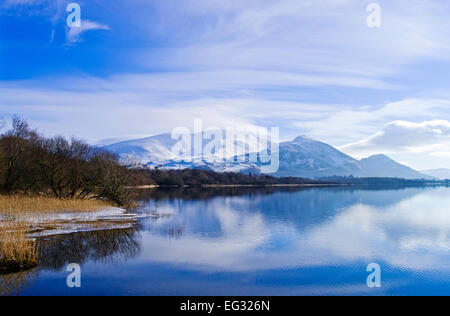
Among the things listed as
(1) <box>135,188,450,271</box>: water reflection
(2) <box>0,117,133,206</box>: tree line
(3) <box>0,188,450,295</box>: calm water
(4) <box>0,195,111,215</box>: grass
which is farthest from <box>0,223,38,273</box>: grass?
(2) <box>0,117,133,206</box>: tree line

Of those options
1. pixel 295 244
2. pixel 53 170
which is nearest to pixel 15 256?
pixel 295 244

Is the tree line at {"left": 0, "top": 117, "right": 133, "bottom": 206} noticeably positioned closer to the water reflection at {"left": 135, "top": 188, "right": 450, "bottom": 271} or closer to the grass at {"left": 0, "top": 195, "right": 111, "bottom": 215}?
the grass at {"left": 0, "top": 195, "right": 111, "bottom": 215}

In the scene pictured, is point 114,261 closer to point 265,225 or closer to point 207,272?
point 207,272

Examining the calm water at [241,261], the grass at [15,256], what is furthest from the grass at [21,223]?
the calm water at [241,261]

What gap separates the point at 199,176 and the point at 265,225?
143038mm

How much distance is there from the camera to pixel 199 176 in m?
172

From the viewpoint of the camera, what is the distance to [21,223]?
71.0ft

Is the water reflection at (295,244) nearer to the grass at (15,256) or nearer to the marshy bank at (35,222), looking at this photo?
the marshy bank at (35,222)

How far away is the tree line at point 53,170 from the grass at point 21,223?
2536 millimetres

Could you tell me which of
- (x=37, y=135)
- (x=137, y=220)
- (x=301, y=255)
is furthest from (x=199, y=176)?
(x=301, y=255)

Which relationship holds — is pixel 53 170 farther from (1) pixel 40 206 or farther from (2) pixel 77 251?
(2) pixel 77 251

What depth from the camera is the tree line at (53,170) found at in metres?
36.4

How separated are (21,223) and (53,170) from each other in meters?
16.8
